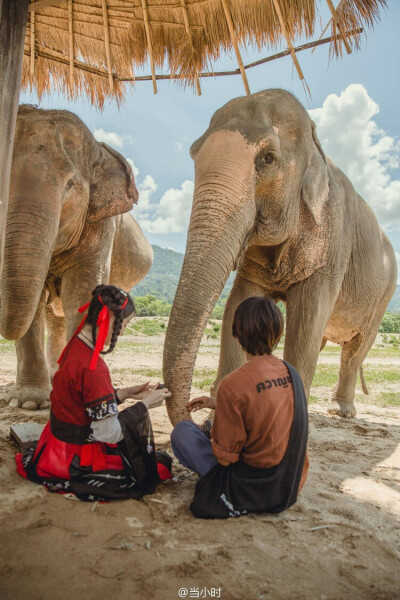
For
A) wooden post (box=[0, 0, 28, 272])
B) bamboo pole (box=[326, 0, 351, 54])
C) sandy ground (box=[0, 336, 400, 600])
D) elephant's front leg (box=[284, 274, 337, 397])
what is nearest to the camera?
sandy ground (box=[0, 336, 400, 600])

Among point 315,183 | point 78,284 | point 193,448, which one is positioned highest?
point 315,183

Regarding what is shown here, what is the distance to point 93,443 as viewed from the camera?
104 inches

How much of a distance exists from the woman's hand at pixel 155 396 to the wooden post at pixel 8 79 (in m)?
1.14

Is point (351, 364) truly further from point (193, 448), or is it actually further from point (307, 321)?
point (193, 448)

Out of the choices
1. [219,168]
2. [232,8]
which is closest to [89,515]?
[219,168]

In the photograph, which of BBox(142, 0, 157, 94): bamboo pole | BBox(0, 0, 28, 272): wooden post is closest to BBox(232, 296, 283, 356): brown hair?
BBox(0, 0, 28, 272): wooden post

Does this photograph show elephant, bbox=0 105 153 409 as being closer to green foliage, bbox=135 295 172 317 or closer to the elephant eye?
the elephant eye

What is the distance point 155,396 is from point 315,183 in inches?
99.0

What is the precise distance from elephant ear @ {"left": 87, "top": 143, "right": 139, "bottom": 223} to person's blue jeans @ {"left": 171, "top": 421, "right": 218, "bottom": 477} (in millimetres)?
2901

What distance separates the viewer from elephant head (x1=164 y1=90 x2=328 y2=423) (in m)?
3.12

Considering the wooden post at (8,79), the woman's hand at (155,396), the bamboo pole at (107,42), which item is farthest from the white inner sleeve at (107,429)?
→ the bamboo pole at (107,42)

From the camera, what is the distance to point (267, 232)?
4.09 metres

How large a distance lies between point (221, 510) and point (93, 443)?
29.9 inches

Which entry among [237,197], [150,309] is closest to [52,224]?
[237,197]
